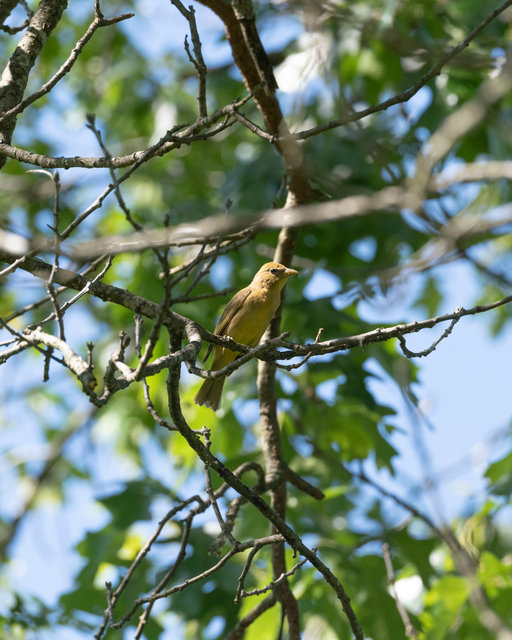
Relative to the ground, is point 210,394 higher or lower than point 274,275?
lower

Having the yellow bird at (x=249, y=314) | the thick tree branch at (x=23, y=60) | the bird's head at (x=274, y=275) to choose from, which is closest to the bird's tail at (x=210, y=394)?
the yellow bird at (x=249, y=314)

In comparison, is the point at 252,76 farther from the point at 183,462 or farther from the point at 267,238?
the point at 183,462

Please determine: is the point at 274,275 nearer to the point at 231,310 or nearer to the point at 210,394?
the point at 231,310

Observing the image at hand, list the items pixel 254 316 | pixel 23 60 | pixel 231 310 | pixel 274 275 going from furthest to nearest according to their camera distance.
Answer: pixel 231 310
pixel 254 316
pixel 274 275
pixel 23 60

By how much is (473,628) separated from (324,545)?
3.79 feet

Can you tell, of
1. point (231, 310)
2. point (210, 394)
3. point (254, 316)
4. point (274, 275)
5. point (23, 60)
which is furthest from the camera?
point (231, 310)

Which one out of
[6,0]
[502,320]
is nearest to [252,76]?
[6,0]

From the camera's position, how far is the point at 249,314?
5.41 m

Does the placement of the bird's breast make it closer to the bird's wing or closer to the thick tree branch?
the bird's wing

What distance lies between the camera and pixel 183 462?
6.24m

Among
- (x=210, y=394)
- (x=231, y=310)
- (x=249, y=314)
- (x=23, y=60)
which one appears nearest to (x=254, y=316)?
(x=249, y=314)

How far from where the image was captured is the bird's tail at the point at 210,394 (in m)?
5.50

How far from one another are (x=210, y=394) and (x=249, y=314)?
0.65 meters

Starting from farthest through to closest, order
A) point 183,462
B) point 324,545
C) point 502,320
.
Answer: point 502,320 < point 183,462 < point 324,545
